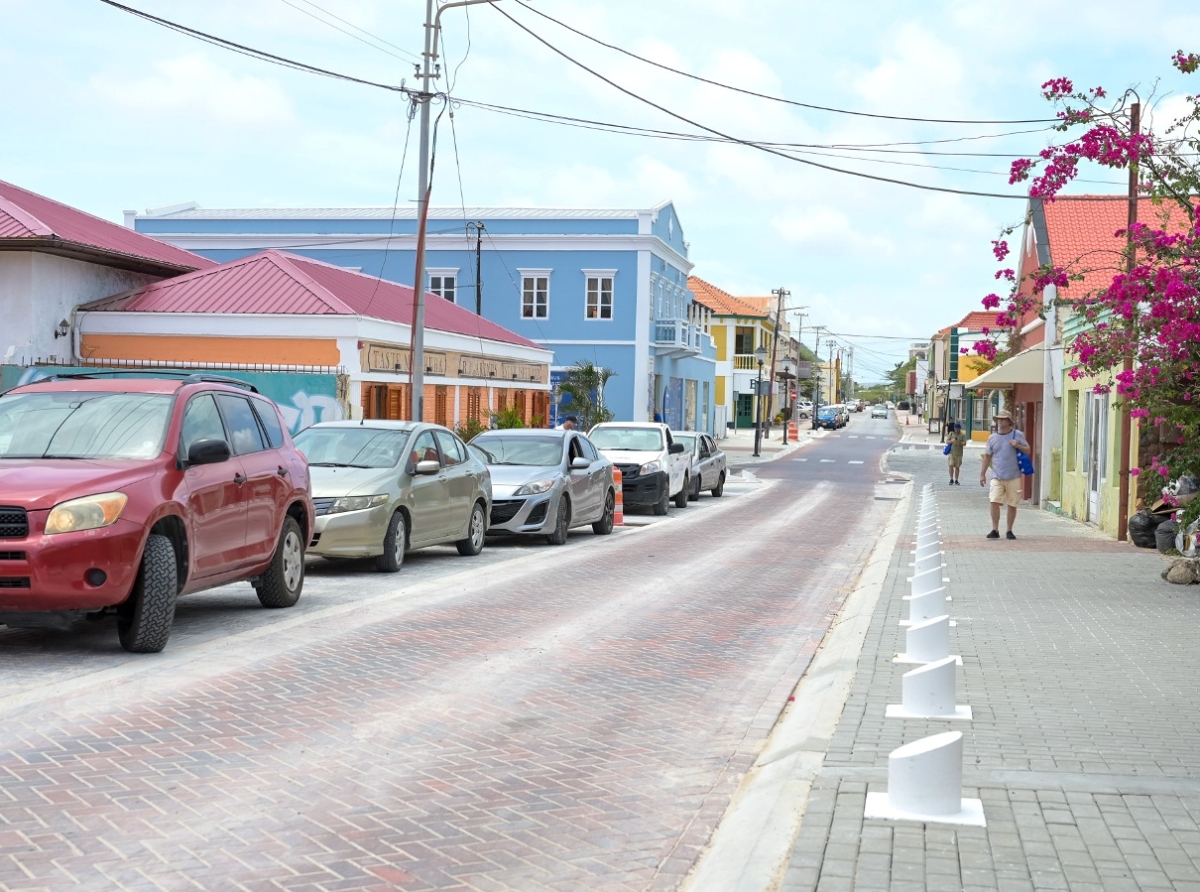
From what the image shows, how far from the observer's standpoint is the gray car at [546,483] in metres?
18.3

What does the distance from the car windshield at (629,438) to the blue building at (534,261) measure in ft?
84.9

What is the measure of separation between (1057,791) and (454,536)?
11037mm

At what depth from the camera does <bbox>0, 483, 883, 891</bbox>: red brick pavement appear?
192 inches

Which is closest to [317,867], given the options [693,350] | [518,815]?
[518,815]

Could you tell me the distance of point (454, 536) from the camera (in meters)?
16.1

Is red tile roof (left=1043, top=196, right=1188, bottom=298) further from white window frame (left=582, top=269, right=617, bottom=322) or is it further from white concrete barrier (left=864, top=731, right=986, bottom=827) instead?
white window frame (left=582, top=269, right=617, bottom=322)

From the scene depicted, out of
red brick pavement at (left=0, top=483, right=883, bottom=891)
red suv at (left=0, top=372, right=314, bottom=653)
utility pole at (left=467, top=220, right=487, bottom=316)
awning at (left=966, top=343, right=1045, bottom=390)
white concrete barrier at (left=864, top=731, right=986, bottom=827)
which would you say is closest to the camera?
red brick pavement at (left=0, top=483, right=883, bottom=891)

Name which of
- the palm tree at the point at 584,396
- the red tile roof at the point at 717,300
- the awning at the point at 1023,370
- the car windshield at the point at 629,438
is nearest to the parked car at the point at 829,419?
the red tile roof at the point at 717,300

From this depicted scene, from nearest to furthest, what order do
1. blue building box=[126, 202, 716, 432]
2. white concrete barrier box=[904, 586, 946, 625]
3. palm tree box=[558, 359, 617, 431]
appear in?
white concrete barrier box=[904, 586, 946, 625] → palm tree box=[558, 359, 617, 431] → blue building box=[126, 202, 716, 432]

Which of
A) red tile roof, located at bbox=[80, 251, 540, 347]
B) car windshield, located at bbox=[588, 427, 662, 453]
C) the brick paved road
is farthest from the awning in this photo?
the brick paved road

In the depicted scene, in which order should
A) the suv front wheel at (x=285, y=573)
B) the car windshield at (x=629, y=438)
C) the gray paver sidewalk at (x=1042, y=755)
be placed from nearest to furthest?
the gray paver sidewalk at (x=1042, y=755) < the suv front wheel at (x=285, y=573) < the car windshield at (x=629, y=438)

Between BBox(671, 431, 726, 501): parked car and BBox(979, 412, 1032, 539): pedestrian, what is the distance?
9.58 m

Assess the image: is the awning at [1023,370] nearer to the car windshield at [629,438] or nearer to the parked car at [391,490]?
the car windshield at [629,438]

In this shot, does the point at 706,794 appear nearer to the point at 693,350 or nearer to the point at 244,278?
the point at 244,278
